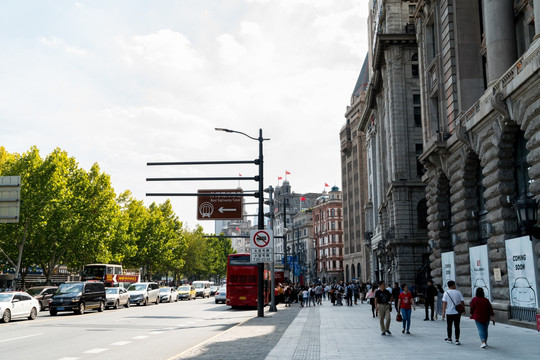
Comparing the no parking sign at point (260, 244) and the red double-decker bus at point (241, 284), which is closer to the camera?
the no parking sign at point (260, 244)

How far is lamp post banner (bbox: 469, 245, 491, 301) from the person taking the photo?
75.9 ft

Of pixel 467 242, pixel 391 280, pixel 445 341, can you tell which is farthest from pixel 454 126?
pixel 391 280

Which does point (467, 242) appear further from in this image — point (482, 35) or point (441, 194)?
point (482, 35)

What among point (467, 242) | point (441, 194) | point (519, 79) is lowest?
point (467, 242)

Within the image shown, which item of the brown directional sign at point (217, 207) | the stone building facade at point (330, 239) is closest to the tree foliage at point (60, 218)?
the brown directional sign at point (217, 207)

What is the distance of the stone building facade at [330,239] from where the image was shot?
135500 mm

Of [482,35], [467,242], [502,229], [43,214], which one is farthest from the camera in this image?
[43,214]

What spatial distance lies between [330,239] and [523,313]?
392 ft

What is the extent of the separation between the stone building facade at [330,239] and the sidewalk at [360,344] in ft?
372

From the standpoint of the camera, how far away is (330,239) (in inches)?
5458

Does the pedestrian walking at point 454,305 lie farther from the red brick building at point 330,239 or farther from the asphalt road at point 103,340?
the red brick building at point 330,239

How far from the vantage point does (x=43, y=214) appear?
49781 mm

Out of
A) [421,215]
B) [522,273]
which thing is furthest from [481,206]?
[421,215]

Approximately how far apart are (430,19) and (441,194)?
10500mm
